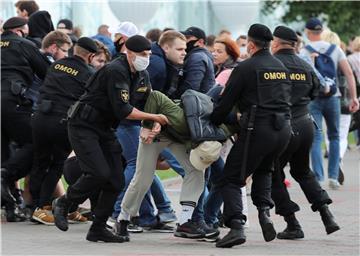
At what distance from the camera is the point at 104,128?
399 inches

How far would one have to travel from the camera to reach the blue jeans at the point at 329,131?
1498 cm

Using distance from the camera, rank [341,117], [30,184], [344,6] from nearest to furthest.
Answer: [30,184] < [341,117] < [344,6]

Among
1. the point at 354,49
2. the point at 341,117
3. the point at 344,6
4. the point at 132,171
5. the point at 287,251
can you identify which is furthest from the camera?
the point at 344,6

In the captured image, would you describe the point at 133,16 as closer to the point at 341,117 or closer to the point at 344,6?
the point at 341,117

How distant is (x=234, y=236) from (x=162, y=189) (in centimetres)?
163

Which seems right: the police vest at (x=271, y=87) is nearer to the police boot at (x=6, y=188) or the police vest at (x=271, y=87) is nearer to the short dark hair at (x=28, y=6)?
the police boot at (x=6, y=188)

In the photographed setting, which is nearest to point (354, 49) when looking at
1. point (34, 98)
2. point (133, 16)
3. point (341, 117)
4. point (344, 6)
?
point (341, 117)

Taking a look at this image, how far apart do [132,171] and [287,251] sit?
1861mm

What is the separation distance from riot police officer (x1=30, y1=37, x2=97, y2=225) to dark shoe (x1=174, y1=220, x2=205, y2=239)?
5.17ft

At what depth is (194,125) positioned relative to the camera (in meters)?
9.91

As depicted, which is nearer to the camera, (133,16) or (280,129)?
(280,129)


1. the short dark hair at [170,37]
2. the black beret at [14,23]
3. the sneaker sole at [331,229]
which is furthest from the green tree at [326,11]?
the sneaker sole at [331,229]

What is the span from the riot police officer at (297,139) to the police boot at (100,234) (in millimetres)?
1527

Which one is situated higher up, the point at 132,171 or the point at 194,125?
the point at 194,125
